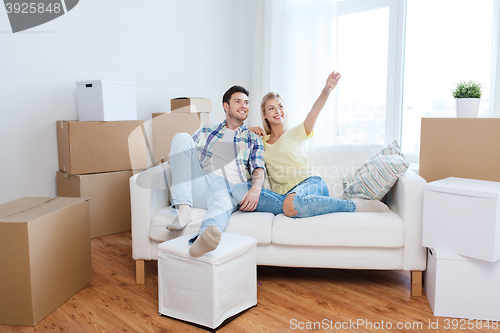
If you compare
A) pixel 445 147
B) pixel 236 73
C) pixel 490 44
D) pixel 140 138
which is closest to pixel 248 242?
pixel 445 147

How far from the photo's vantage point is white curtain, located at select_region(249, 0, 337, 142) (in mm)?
3260

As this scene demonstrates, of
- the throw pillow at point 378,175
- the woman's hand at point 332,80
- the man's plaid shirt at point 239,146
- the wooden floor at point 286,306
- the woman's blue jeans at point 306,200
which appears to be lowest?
the wooden floor at point 286,306

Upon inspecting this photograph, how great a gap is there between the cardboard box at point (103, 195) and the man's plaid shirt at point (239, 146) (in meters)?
0.86

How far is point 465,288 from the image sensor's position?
1.62 metres

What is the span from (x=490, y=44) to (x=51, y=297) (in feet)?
10.0

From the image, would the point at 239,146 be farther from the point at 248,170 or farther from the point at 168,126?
the point at 168,126

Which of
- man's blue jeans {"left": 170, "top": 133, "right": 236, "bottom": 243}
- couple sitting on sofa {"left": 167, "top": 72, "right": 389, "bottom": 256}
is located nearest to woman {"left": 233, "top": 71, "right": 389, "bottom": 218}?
couple sitting on sofa {"left": 167, "top": 72, "right": 389, "bottom": 256}

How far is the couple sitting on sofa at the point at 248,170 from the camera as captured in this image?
74.9 inches

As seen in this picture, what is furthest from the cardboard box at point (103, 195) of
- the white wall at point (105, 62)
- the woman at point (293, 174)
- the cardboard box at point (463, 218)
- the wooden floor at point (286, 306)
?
the cardboard box at point (463, 218)

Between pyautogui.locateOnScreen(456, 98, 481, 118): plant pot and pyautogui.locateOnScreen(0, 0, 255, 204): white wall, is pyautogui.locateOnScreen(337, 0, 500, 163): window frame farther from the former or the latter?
pyautogui.locateOnScreen(0, 0, 255, 204): white wall

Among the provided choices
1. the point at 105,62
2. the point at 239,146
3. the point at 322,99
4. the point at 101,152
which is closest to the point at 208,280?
the point at 239,146

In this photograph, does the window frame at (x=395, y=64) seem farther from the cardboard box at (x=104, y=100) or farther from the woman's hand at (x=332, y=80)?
the cardboard box at (x=104, y=100)

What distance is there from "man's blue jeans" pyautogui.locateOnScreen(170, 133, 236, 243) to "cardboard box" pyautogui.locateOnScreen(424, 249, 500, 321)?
95cm

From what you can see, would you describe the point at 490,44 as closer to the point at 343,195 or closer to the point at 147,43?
the point at 343,195
